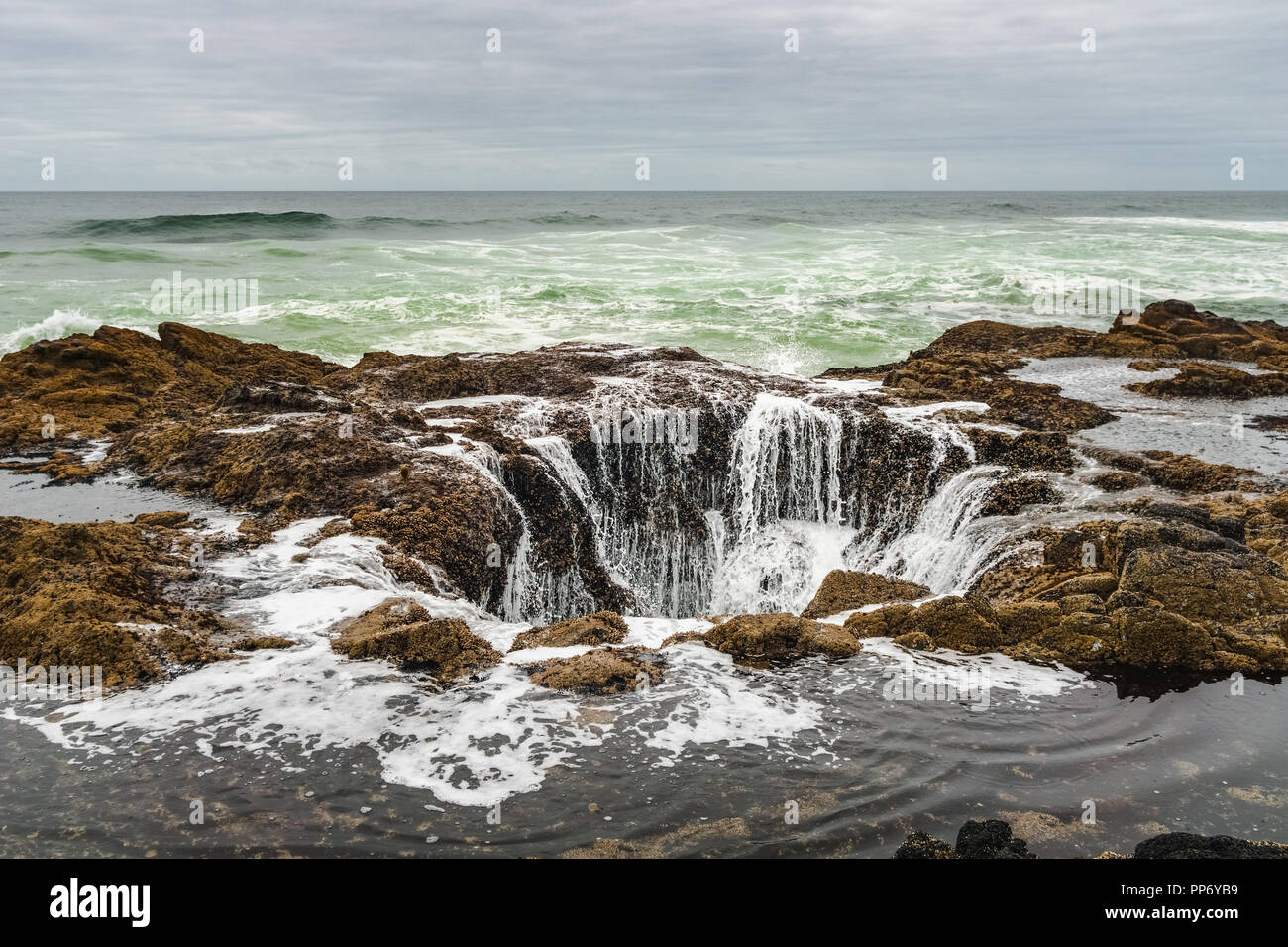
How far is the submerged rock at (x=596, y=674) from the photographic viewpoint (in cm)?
525

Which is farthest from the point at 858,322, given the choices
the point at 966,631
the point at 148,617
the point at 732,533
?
the point at 148,617

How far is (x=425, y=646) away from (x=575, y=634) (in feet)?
3.44

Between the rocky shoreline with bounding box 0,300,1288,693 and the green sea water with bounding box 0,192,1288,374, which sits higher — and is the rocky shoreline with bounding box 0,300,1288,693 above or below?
below

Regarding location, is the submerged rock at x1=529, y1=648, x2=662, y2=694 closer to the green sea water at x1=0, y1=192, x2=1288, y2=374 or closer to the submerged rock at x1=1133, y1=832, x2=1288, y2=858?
the submerged rock at x1=1133, y1=832, x2=1288, y2=858

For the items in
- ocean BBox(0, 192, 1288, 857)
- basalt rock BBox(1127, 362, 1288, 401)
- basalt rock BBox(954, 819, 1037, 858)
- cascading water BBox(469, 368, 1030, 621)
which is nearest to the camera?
basalt rock BBox(954, 819, 1037, 858)

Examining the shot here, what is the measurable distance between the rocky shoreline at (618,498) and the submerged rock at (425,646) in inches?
0.6

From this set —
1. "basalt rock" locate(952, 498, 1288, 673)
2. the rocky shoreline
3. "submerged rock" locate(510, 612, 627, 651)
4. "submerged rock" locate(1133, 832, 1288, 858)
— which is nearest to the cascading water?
the rocky shoreline

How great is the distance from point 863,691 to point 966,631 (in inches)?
42.8

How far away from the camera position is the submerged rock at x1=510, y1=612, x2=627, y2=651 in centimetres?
→ 589

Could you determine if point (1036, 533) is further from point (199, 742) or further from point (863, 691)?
point (199, 742)

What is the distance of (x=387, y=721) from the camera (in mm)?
4785

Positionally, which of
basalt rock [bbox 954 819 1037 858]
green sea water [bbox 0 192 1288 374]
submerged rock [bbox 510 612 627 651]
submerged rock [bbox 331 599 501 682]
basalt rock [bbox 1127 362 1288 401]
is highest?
green sea water [bbox 0 192 1288 374]

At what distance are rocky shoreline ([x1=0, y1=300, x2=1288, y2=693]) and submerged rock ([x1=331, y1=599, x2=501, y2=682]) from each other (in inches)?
0.6

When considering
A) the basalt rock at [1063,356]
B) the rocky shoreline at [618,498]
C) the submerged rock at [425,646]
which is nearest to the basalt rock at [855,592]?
the rocky shoreline at [618,498]
